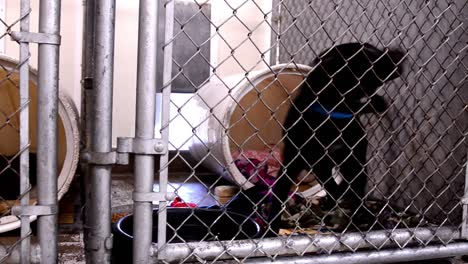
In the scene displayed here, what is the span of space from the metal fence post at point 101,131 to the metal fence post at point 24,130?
12 centimetres

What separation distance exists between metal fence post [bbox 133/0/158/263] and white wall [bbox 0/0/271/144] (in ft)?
6.22

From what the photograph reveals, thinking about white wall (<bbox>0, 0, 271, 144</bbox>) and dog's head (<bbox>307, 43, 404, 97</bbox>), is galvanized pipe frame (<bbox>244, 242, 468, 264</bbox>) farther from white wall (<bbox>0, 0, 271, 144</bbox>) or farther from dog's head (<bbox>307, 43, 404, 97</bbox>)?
white wall (<bbox>0, 0, 271, 144</bbox>)

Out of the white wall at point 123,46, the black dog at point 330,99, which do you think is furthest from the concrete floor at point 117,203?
the white wall at point 123,46

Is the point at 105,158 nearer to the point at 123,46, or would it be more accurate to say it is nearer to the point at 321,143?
the point at 321,143

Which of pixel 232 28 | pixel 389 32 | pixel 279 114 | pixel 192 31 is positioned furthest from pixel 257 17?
pixel 389 32

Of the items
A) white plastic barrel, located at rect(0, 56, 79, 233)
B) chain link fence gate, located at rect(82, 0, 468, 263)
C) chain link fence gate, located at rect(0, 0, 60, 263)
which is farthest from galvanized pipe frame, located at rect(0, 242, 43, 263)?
white plastic barrel, located at rect(0, 56, 79, 233)

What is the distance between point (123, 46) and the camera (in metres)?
Answer: 3.23

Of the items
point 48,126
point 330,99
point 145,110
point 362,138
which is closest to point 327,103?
point 330,99

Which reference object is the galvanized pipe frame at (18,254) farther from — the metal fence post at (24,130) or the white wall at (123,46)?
the white wall at (123,46)

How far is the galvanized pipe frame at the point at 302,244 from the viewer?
3.23 feet

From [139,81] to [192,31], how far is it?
8.72 feet

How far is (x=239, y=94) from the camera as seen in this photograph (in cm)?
198

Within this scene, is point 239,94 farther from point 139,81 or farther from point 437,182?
point 139,81

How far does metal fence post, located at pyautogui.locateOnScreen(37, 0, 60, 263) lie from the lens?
856 millimetres
